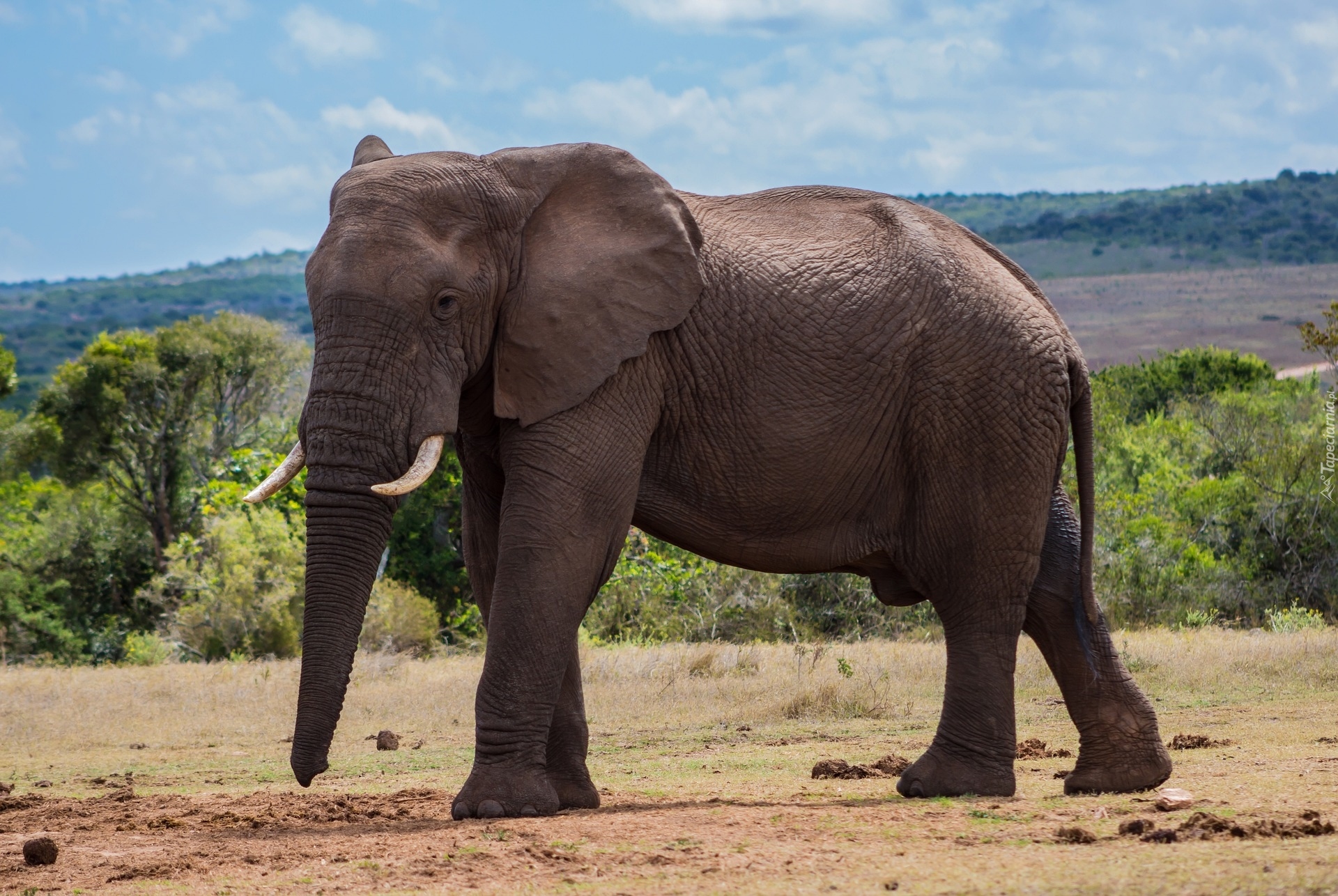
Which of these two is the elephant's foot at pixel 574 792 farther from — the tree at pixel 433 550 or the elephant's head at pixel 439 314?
the tree at pixel 433 550

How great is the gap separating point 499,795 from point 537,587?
97 centimetres

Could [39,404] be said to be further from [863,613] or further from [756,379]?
[756,379]

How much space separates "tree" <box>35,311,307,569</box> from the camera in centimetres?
2833

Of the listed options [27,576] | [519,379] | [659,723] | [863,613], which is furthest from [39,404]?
[519,379]

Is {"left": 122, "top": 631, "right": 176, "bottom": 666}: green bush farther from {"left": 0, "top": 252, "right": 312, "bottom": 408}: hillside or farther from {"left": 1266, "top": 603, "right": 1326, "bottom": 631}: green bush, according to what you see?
{"left": 0, "top": 252, "right": 312, "bottom": 408}: hillside

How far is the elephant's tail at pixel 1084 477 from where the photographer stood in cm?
797

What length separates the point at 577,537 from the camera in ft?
23.1

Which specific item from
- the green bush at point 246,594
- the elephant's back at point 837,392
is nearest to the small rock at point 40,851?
the elephant's back at point 837,392

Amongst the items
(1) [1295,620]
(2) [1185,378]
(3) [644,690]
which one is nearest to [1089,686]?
(3) [644,690]

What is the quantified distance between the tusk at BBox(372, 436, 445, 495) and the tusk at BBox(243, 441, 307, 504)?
54 centimetres

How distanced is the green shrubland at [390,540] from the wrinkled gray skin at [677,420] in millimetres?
9828

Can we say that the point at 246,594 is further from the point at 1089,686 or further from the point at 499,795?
the point at 1089,686

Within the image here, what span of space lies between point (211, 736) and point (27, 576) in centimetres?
1381

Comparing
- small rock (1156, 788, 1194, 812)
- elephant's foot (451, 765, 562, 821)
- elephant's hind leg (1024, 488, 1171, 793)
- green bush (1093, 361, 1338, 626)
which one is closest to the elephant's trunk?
elephant's foot (451, 765, 562, 821)
